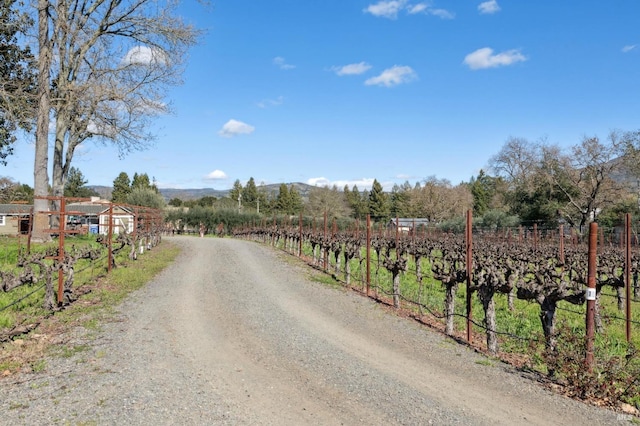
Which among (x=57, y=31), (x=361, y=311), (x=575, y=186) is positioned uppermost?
(x=57, y=31)

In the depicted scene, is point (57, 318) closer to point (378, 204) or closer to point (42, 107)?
point (42, 107)

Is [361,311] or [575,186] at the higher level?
[575,186]

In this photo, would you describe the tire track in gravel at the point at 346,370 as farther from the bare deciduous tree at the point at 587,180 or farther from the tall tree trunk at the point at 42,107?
the bare deciduous tree at the point at 587,180

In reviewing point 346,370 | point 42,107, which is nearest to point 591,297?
point 346,370

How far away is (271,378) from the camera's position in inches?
223

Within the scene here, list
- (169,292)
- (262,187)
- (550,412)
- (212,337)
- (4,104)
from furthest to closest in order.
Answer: (262,187) → (4,104) → (169,292) → (212,337) → (550,412)

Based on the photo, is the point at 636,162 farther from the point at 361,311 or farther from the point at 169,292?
the point at 169,292

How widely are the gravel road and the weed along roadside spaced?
0.25 meters

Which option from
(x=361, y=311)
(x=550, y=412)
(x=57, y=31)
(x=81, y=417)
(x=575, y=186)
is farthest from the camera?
(x=575, y=186)

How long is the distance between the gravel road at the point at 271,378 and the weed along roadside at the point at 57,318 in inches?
9.8

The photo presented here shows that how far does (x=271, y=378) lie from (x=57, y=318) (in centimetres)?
482

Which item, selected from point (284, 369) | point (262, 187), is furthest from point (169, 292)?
point (262, 187)

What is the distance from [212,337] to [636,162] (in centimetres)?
4084

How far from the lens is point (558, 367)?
19.7 ft
